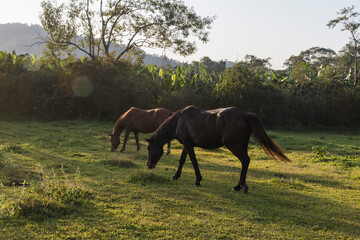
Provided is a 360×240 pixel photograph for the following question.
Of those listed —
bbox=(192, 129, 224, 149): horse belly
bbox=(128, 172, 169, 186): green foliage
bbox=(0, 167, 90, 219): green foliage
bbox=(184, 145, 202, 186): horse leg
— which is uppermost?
bbox=(192, 129, 224, 149): horse belly

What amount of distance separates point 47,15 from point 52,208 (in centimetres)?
2372

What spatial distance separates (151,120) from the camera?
1238cm

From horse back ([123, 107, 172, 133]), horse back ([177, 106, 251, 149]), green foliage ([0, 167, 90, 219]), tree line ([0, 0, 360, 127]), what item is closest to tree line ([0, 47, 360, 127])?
tree line ([0, 0, 360, 127])

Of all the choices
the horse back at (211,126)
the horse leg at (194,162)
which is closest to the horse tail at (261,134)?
the horse back at (211,126)

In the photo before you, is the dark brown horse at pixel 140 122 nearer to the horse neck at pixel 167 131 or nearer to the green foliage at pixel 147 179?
the horse neck at pixel 167 131

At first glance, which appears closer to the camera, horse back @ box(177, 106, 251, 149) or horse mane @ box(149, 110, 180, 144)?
horse back @ box(177, 106, 251, 149)

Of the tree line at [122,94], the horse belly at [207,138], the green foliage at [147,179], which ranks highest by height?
the tree line at [122,94]

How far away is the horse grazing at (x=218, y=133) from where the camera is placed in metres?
6.65

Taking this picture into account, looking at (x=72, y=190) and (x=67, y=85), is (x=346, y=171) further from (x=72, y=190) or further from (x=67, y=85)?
(x=67, y=85)

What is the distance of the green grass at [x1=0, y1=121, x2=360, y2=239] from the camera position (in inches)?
183

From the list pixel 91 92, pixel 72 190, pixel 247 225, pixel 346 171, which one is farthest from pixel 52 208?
pixel 91 92

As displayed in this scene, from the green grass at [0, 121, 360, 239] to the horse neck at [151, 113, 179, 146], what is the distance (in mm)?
1055

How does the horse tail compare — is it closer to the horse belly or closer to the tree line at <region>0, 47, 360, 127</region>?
the horse belly

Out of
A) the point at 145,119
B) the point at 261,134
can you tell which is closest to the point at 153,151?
the point at 261,134
